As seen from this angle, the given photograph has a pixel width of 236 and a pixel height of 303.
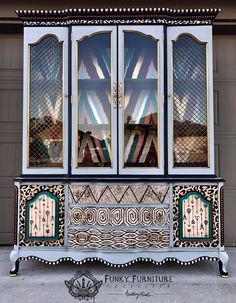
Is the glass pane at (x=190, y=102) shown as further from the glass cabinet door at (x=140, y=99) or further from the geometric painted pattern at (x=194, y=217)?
the geometric painted pattern at (x=194, y=217)

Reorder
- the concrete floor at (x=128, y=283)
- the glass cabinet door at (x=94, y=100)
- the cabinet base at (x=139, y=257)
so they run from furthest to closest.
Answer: the glass cabinet door at (x=94, y=100) → the cabinet base at (x=139, y=257) → the concrete floor at (x=128, y=283)

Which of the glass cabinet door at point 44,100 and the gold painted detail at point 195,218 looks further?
the glass cabinet door at point 44,100

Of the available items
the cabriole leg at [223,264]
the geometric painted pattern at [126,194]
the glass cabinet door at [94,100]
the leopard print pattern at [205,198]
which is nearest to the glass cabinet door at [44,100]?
the glass cabinet door at [94,100]

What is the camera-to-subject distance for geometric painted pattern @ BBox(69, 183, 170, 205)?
2484 millimetres

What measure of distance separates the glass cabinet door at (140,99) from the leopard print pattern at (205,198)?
24cm

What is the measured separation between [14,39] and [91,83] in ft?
4.36

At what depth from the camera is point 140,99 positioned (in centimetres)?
270

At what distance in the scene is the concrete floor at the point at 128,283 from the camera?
2160mm

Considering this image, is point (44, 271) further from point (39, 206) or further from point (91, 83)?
point (91, 83)

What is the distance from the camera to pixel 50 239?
250 centimetres

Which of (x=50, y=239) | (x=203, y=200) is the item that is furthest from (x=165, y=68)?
(x=50, y=239)

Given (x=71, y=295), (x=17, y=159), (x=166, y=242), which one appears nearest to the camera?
(x=71, y=295)

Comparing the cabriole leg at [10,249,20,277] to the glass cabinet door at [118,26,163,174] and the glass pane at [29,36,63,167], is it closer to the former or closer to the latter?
the glass pane at [29,36,63,167]

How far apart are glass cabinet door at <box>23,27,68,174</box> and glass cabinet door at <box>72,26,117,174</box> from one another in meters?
0.11
